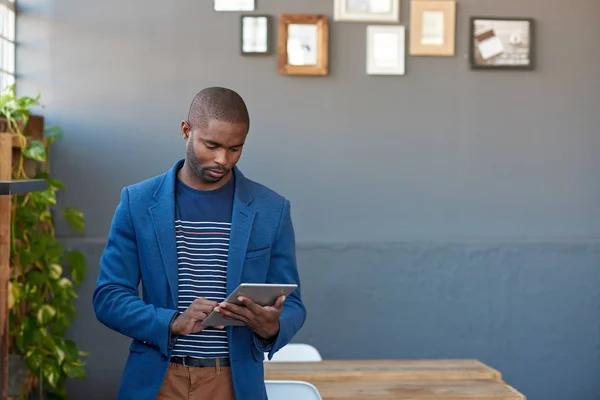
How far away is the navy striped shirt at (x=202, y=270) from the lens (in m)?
1.82

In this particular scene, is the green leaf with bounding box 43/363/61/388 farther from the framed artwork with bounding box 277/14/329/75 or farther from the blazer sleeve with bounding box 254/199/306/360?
the blazer sleeve with bounding box 254/199/306/360

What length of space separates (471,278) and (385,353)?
0.56 metres

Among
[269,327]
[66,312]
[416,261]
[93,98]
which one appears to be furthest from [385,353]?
[269,327]

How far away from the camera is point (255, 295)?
1.73 m

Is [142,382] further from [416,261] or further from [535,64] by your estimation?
[535,64]

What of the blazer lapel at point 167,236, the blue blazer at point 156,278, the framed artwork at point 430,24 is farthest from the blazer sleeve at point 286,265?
the framed artwork at point 430,24

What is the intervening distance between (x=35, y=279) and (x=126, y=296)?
1.87 m

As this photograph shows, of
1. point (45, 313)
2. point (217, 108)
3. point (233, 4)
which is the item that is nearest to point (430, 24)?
point (233, 4)

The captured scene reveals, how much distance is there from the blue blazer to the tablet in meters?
Answer: 0.08

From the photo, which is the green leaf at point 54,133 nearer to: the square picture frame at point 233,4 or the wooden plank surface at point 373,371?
the square picture frame at point 233,4

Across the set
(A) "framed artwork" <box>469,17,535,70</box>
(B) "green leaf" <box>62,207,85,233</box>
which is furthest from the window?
(A) "framed artwork" <box>469,17,535,70</box>

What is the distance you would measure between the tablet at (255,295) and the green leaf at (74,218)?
213 centimetres

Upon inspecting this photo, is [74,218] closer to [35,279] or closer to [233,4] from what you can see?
[35,279]

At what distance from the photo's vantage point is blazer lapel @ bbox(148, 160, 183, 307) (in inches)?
71.0
